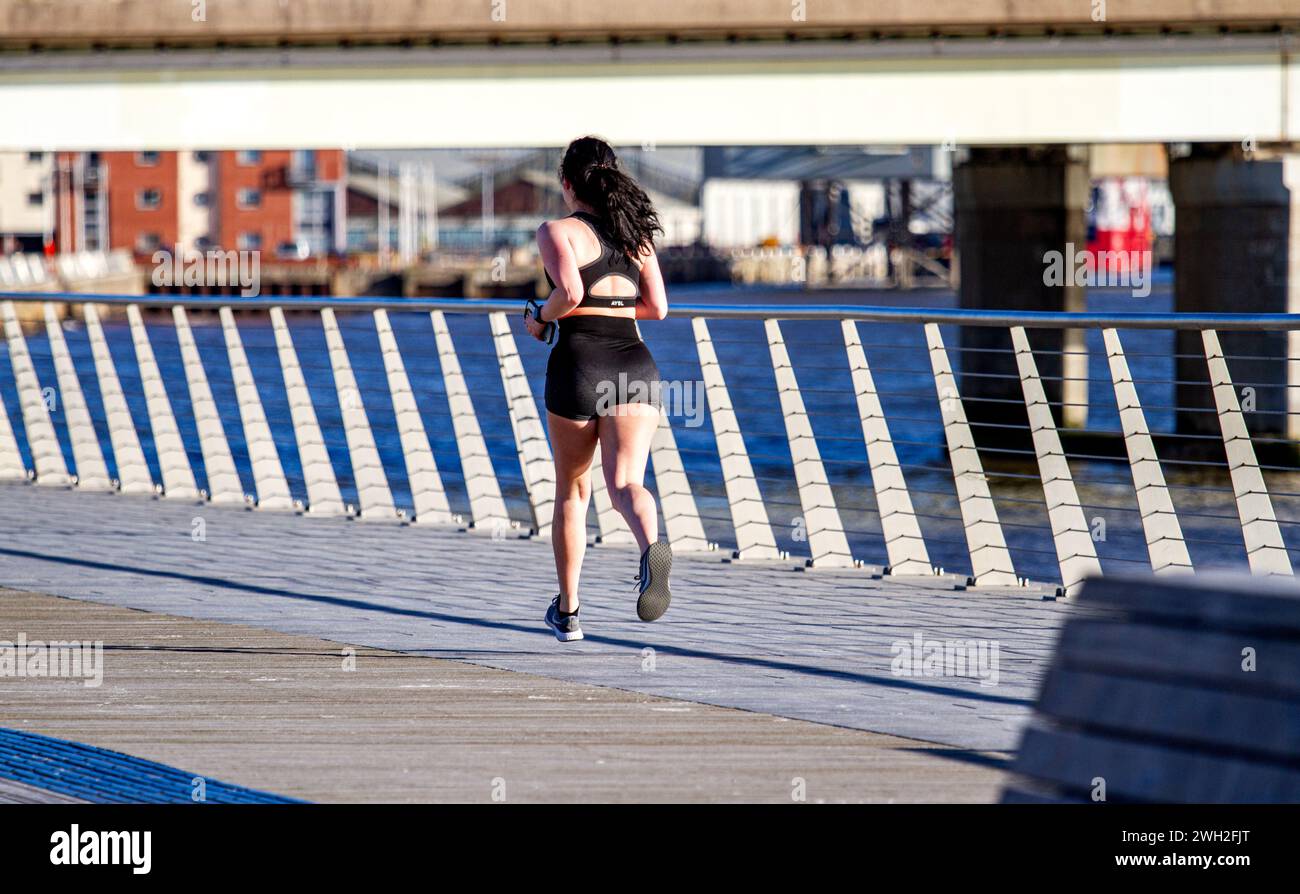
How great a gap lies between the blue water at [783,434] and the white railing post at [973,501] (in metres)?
0.12

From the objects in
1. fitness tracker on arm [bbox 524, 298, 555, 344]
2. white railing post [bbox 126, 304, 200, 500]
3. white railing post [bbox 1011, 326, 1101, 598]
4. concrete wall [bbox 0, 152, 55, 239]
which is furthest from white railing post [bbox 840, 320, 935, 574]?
concrete wall [bbox 0, 152, 55, 239]

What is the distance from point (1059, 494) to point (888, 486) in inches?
36.1

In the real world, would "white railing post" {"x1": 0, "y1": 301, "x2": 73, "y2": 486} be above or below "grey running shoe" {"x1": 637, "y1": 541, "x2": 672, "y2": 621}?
above

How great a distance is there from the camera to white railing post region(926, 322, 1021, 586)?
27.6 ft

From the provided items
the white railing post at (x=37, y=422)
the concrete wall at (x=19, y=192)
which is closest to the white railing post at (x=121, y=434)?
the white railing post at (x=37, y=422)

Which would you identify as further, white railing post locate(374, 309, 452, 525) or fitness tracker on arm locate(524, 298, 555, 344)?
white railing post locate(374, 309, 452, 525)

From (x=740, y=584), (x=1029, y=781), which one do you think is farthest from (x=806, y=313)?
(x=1029, y=781)

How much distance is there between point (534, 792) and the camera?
4656 mm

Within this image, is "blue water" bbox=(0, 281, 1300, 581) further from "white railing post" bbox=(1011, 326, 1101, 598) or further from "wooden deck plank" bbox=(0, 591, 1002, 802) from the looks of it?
"wooden deck plank" bbox=(0, 591, 1002, 802)

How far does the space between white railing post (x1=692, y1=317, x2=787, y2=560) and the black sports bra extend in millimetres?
2884

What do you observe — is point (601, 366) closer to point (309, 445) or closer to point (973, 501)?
point (973, 501)

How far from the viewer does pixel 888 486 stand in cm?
890

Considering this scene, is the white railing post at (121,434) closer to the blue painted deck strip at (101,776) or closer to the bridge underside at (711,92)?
the blue painted deck strip at (101,776)
